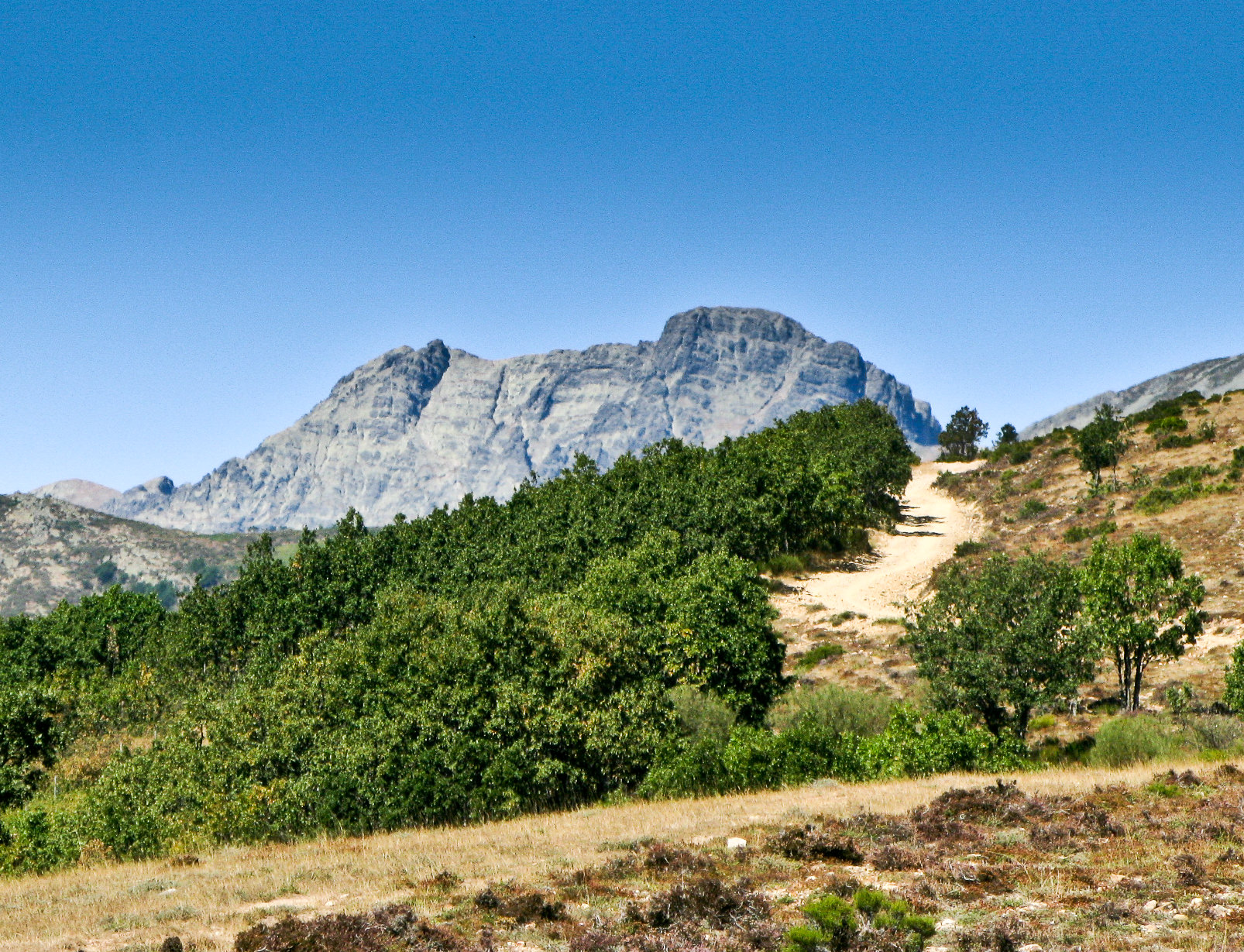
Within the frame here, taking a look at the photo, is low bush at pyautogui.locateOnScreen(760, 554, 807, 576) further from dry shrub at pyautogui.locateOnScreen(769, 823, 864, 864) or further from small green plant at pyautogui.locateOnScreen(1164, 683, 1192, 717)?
dry shrub at pyautogui.locateOnScreen(769, 823, 864, 864)

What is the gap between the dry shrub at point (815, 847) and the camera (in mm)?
19250

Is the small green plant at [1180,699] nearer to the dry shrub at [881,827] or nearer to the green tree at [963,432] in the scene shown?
the dry shrub at [881,827]

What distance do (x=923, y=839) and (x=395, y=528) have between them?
75200 millimetres

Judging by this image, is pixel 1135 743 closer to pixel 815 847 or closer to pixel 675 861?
pixel 815 847

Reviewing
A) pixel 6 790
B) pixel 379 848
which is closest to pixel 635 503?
pixel 6 790

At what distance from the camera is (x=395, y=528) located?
91062 millimetres

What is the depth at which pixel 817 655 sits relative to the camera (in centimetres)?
6084

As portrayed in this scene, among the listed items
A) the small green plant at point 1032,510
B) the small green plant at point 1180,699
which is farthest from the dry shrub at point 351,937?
the small green plant at point 1032,510

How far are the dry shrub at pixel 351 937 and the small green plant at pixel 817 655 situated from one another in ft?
152

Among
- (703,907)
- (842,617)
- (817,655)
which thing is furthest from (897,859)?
(842,617)

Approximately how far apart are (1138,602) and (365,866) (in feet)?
112

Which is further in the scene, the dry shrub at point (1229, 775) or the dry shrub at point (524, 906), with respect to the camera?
the dry shrub at point (1229, 775)

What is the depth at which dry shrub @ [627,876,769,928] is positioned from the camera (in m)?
15.2

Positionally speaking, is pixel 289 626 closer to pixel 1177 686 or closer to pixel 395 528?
pixel 395 528
